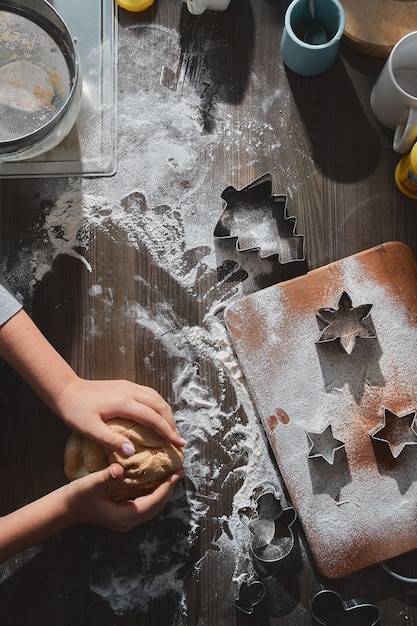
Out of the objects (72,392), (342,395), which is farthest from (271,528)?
(72,392)

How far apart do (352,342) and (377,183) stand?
25 cm

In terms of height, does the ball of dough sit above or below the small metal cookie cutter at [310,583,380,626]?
above

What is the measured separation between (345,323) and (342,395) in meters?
0.10

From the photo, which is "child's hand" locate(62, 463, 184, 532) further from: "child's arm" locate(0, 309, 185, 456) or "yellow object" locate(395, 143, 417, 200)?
"yellow object" locate(395, 143, 417, 200)

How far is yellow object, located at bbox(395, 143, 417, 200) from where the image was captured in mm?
831

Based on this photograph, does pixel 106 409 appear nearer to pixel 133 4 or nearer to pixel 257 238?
pixel 257 238

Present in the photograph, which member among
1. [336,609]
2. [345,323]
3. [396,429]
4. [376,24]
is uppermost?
[376,24]

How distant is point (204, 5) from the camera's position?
913 mm

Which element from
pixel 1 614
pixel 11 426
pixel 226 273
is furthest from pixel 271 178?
pixel 1 614

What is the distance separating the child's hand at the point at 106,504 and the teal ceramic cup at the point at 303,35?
615 mm

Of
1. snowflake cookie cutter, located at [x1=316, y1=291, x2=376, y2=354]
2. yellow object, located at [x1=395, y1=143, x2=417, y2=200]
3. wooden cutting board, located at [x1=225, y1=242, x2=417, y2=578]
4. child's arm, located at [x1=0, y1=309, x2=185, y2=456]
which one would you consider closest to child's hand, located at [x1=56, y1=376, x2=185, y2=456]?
child's arm, located at [x1=0, y1=309, x2=185, y2=456]

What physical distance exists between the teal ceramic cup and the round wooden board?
47 mm

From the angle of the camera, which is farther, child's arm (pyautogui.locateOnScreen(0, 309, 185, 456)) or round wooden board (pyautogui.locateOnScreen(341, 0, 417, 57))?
round wooden board (pyautogui.locateOnScreen(341, 0, 417, 57))

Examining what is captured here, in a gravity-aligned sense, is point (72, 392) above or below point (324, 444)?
above
